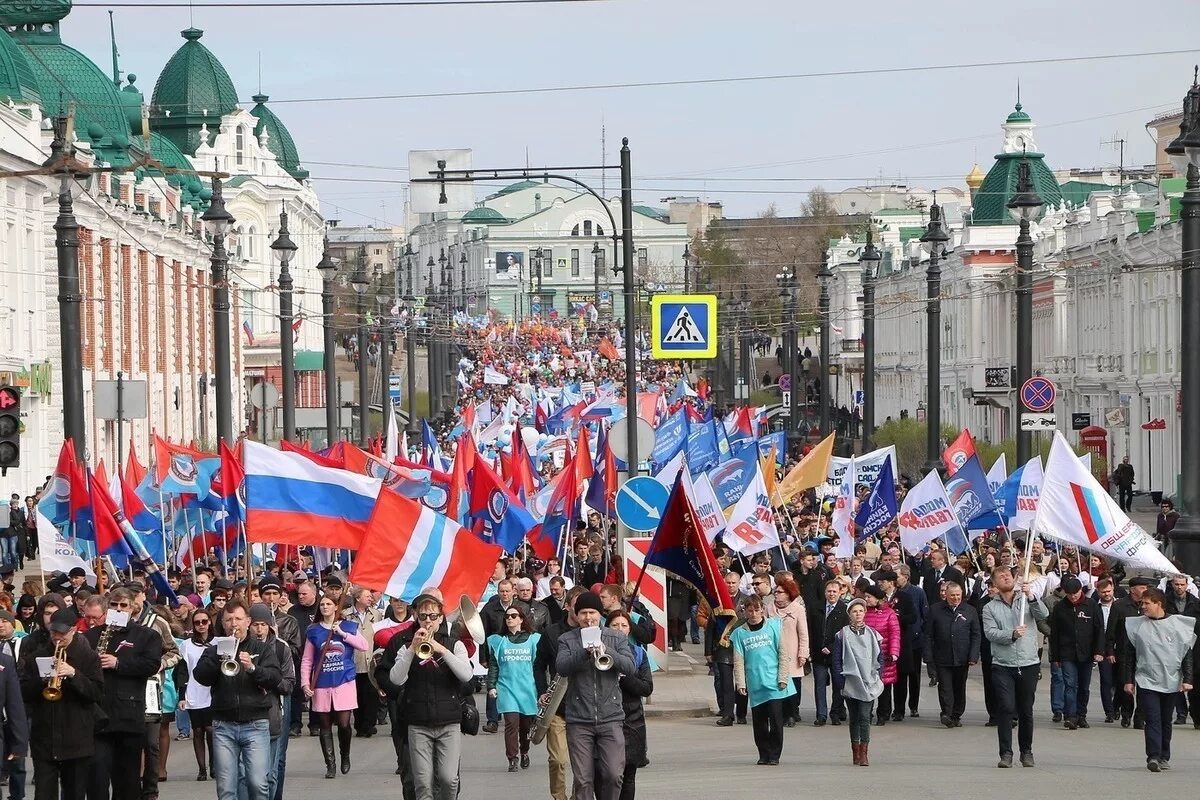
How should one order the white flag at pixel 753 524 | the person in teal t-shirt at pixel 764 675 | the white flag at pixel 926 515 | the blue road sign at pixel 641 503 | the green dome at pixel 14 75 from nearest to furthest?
the person in teal t-shirt at pixel 764 675 < the blue road sign at pixel 641 503 < the white flag at pixel 753 524 < the white flag at pixel 926 515 < the green dome at pixel 14 75

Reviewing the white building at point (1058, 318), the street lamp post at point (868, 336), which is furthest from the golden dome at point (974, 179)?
the street lamp post at point (868, 336)

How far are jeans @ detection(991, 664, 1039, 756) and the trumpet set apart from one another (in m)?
6.72

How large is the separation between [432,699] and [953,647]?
7.77 metres

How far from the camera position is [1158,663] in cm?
1542

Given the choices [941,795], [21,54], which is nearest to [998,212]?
[21,54]

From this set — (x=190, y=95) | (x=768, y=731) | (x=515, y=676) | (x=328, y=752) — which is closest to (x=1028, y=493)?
(x=768, y=731)

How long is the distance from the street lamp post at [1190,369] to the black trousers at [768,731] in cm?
793

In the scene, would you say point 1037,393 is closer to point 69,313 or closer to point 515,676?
point 69,313

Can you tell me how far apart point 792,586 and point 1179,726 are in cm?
384

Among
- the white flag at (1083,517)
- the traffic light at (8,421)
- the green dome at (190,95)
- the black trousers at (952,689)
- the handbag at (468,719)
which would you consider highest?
the green dome at (190,95)

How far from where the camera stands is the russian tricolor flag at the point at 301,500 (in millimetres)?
18312

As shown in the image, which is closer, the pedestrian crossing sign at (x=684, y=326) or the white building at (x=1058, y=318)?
the pedestrian crossing sign at (x=684, y=326)

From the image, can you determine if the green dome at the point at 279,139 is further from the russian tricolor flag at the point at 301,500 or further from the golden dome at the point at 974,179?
the russian tricolor flag at the point at 301,500

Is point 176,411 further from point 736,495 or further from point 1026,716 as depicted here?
point 1026,716
